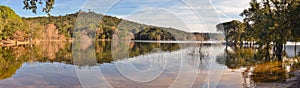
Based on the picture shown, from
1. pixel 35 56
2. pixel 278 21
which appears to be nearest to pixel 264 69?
pixel 278 21

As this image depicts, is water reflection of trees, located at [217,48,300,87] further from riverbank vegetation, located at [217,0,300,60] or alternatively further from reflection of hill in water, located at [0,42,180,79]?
reflection of hill in water, located at [0,42,180,79]

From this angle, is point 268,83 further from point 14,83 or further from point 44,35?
point 44,35

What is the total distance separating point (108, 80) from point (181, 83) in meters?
4.28

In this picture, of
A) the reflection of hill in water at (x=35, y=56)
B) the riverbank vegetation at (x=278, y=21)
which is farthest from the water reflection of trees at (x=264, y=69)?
the reflection of hill in water at (x=35, y=56)

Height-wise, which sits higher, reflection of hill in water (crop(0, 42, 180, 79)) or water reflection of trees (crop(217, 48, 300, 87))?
reflection of hill in water (crop(0, 42, 180, 79))

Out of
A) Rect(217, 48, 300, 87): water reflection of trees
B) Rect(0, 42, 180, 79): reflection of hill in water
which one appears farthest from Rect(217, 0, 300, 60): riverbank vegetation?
Rect(0, 42, 180, 79): reflection of hill in water

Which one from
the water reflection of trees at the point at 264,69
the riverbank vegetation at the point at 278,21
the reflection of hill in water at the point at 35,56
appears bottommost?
the water reflection of trees at the point at 264,69

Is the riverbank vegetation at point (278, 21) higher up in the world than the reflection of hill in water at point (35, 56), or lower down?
higher up

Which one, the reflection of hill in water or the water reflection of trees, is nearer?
the water reflection of trees

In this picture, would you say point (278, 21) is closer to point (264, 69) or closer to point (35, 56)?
point (264, 69)

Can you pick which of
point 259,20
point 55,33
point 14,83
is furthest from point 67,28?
point 14,83

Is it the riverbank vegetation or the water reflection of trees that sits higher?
the riverbank vegetation

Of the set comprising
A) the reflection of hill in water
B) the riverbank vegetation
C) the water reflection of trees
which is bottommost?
the water reflection of trees

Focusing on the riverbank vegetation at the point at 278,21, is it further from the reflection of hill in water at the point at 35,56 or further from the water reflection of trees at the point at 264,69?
the reflection of hill in water at the point at 35,56
